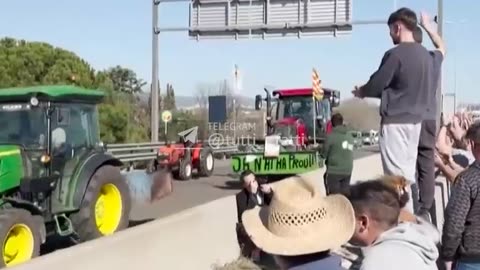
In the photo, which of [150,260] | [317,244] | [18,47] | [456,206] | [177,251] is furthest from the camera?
[18,47]

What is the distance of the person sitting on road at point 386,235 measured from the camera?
3.59m

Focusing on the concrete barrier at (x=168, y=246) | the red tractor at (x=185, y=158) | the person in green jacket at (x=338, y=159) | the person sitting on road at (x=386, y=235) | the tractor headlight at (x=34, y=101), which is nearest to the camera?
the person sitting on road at (x=386, y=235)

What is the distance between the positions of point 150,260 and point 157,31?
81.8 feet

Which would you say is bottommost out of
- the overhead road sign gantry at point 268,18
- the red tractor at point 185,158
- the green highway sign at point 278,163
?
the red tractor at point 185,158

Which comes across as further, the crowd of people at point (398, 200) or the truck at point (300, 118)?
the truck at point (300, 118)

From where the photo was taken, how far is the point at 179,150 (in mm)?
28234

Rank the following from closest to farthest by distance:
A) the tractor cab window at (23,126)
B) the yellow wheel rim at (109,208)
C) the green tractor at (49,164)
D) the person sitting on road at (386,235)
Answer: the person sitting on road at (386,235)
the green tractor at (49,164)
the tractor cab window at (23,126)
the yellow wheel rim at (109,208)

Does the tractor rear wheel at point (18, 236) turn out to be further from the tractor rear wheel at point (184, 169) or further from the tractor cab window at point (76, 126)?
the tractor rear wheel at point (184, 169)

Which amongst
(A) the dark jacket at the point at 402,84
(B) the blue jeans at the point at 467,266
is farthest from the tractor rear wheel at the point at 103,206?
(B) the blue jeans at the point at 467,266

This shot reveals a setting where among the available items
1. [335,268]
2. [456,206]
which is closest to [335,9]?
[456,206]

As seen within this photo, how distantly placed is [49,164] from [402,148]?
21.7 feet

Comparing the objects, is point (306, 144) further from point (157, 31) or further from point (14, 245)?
point (14, 245)

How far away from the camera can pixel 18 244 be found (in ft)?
34.1

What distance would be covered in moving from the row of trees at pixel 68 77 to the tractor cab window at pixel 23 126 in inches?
1023
